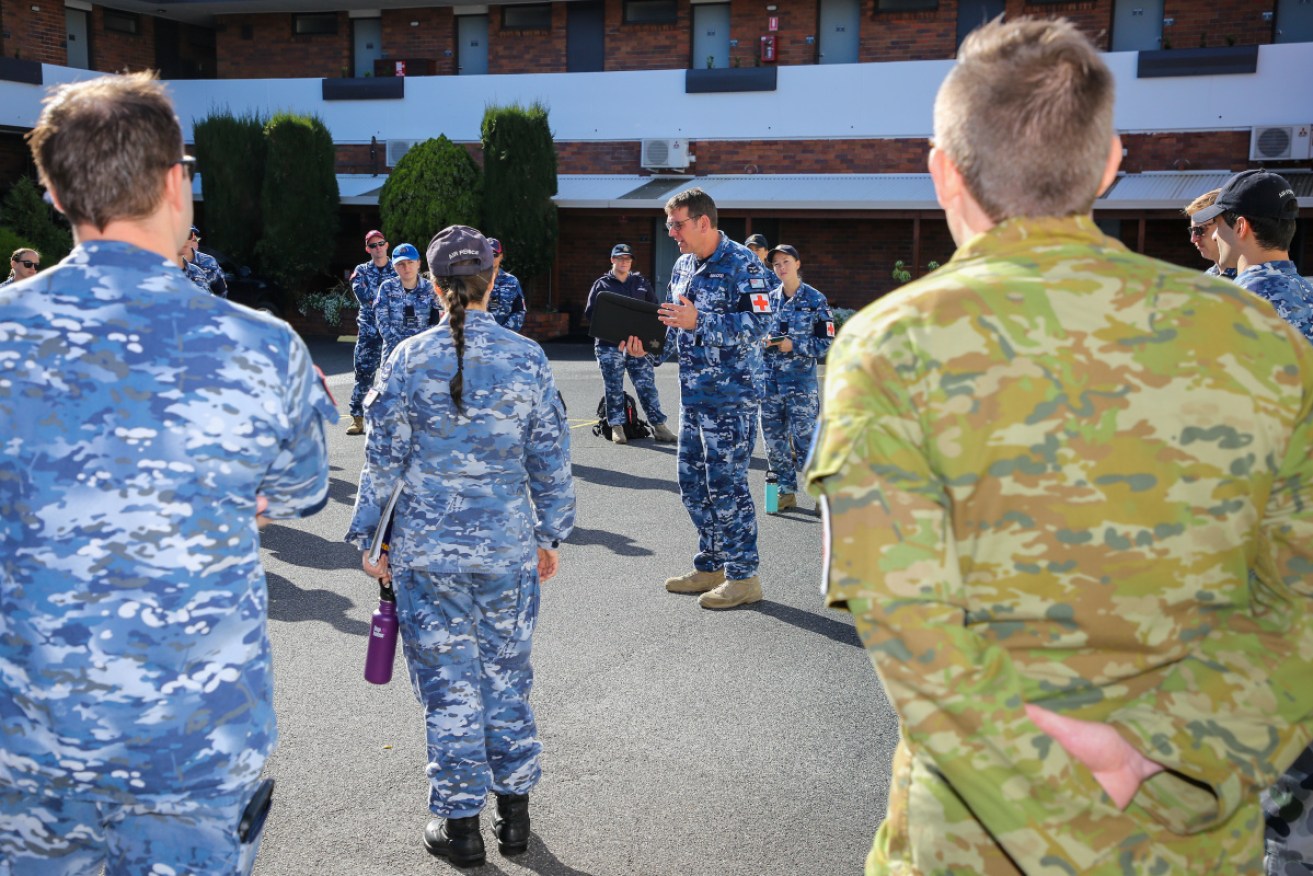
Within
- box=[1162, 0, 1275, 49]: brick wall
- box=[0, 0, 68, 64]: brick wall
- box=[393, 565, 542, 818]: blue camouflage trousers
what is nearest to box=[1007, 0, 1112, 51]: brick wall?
box=[1162, 0, 1275, 49]: brick wall

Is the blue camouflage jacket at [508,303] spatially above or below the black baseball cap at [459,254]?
below

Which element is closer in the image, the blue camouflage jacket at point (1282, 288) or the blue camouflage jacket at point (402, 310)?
the blue camouflage jacket at point (1282, 288)

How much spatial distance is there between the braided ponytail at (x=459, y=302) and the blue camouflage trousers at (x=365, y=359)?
9.05 m

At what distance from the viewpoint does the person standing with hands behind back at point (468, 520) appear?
3746mm

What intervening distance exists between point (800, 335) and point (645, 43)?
17.9 meters

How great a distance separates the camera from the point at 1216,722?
1.68 m

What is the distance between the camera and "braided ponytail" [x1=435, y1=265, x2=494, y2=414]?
12.1 feet

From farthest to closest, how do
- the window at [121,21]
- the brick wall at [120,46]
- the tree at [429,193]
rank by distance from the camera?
the window at [121,21] < the brick wall at [120,46] < the tree at [429,193]

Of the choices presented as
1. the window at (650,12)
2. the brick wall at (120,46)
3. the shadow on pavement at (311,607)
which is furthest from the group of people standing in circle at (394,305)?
the brick wall at (120,46)

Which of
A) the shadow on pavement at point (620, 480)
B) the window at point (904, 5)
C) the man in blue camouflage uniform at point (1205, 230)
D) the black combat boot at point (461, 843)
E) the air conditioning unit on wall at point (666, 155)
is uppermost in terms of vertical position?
the window at point (904, 5)

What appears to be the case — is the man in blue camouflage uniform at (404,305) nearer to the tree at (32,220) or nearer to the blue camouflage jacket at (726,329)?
the blue camouflage jacket at (726,329)

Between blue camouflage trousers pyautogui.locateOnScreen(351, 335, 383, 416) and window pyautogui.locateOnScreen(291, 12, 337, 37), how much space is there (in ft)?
59.8

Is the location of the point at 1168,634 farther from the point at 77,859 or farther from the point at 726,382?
the point at 726,382

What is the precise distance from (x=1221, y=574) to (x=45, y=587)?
198cm
